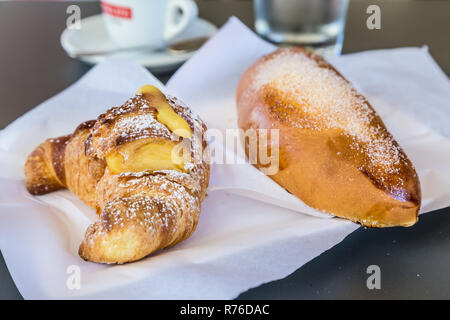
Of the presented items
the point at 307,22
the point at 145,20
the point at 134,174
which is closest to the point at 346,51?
the point at 307,22

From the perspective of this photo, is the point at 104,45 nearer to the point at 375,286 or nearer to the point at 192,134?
the point at 192,134

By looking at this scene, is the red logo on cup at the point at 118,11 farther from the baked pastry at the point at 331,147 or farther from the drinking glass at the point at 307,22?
the baked pastry at the point at 331,147

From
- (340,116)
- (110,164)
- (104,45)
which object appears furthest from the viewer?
(104,45)

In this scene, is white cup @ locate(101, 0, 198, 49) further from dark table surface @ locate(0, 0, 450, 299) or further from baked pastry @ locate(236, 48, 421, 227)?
baked pastry @ locate(236, 48, 421, 227)

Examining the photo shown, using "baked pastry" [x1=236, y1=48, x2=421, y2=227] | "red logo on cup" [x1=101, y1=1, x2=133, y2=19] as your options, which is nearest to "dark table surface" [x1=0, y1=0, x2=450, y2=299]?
"baked pastry" [x1=236, y1=48, x2=421, y2=227]

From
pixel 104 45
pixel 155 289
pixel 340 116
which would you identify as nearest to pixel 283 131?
pixel 340 116
